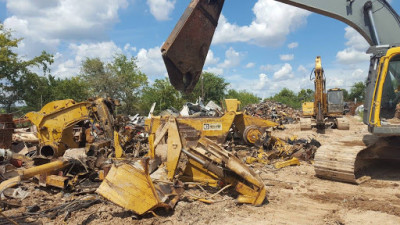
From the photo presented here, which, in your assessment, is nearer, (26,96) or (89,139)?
(89,139)

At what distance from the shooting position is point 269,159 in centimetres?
783

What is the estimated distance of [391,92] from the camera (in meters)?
5.42

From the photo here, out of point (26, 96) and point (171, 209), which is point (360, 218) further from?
point (26, 96)

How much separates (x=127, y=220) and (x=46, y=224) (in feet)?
3.38

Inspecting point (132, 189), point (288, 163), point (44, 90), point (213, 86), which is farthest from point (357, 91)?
point (132, 189)

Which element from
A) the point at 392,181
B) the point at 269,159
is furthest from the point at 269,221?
the point at 269,159

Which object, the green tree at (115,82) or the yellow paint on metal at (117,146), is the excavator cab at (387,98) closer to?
the yellow paint on metal at (117,146)

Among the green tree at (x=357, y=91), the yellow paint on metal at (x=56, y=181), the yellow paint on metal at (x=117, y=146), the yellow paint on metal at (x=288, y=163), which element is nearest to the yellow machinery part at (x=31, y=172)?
the yellow paint on metal at (x=56, y=181)

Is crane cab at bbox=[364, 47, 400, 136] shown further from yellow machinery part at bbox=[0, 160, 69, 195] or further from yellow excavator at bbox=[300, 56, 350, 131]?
yellow excavator at bbox=[300, 56, 350, 131]

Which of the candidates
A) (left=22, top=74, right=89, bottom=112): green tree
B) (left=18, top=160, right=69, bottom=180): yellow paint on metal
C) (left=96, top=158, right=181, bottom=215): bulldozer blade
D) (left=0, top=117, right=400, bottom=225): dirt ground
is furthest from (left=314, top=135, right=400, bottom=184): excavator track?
(left=22, top=74, right=89, bottom=112): green tree

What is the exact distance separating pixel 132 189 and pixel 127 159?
10.2ft

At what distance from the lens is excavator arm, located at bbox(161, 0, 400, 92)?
13.1 feet

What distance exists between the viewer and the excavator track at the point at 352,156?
538 centimetres

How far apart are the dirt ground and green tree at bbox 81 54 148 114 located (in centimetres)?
2445
